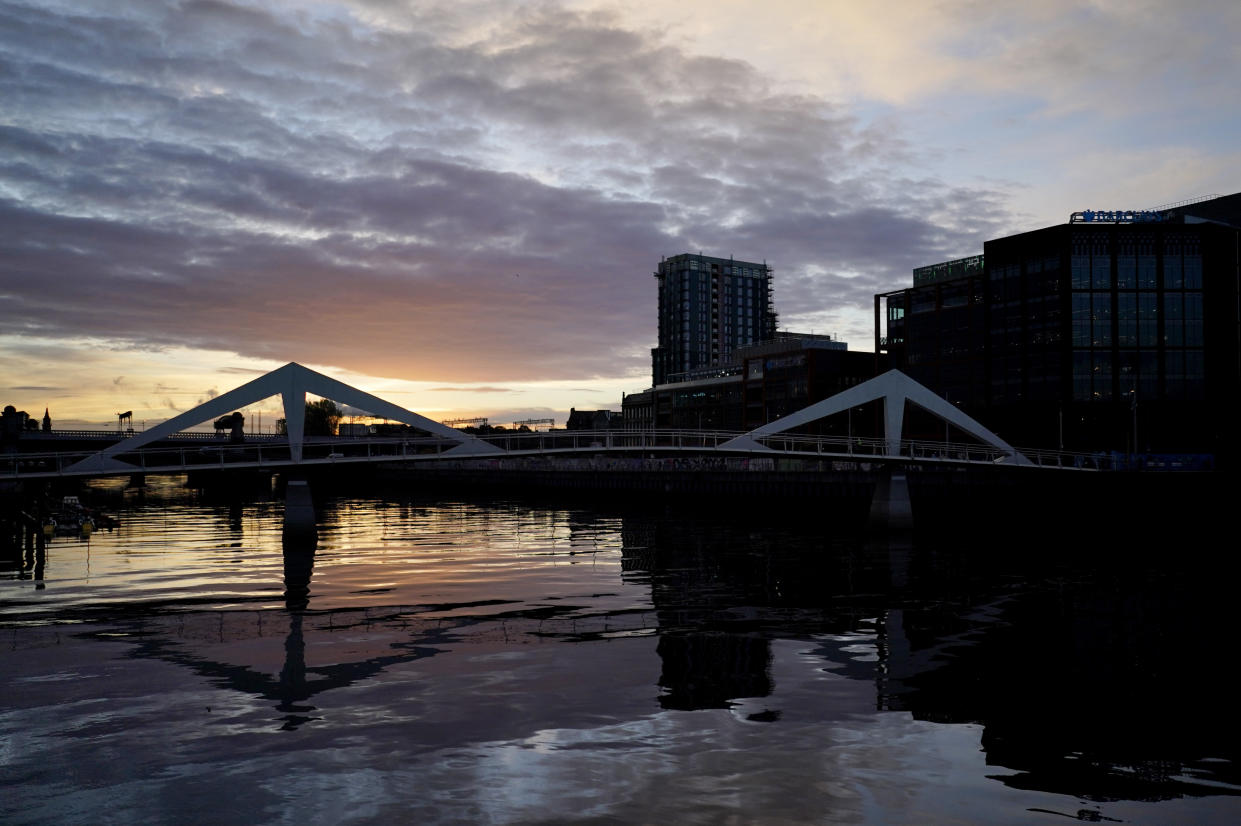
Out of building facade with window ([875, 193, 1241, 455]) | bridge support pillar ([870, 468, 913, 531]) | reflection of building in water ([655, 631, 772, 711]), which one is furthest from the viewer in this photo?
building facade with window ([875, 193, 1241, 455])

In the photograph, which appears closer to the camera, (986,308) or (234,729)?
(234,729)

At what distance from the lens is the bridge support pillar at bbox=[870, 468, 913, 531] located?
72.9 meters

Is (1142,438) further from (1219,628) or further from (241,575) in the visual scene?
(241,575)

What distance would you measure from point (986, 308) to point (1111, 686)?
11948 cm

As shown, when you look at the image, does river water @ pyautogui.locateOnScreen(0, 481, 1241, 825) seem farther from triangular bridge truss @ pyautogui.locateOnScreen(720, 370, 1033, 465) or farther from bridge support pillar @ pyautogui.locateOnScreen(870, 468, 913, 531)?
triangular bridge truss @ pyautogui.locateOnScreen(720, 370, 1033, 465)

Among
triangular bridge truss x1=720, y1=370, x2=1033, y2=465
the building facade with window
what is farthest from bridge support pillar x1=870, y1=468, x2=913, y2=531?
the building facade with window

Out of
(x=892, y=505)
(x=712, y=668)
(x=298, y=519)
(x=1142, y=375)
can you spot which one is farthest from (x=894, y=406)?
(x=1142, y=375)

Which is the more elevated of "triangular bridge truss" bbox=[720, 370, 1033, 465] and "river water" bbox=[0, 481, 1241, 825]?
"triangular bridge truss" bbox=[720, 370, 1033, 465]

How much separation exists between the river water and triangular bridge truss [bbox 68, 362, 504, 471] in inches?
599

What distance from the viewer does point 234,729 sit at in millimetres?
20250

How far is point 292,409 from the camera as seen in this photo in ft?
226

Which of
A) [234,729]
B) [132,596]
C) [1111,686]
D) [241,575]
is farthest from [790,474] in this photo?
[234,729]

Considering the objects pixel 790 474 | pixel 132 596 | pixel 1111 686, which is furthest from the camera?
pixel 790 474

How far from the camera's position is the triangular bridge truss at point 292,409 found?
64.8 meters
